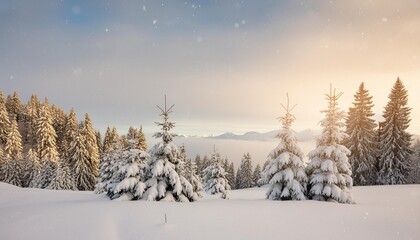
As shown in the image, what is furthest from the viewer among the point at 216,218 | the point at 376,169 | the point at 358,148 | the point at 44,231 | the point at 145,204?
the point at 376,169

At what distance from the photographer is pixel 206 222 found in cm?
967

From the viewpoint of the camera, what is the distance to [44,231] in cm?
888

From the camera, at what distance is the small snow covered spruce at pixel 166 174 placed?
16047mm

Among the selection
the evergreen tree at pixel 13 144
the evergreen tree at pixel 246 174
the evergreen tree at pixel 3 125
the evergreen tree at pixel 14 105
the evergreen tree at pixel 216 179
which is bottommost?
the evergreen tree at pixel 246 174

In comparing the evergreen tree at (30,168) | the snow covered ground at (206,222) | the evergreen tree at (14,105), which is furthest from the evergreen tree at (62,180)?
the evergreen tree at (14,105)

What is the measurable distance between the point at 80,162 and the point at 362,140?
51160mm

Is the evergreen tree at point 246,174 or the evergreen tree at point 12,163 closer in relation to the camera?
the evergreen tree at point 12,163

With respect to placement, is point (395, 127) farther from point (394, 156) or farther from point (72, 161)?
point (72, 161)

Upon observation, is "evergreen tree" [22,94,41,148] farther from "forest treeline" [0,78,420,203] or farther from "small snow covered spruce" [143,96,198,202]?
"small snow covered spruce" [143,96,198,202]

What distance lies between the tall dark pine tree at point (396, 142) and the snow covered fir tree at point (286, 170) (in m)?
23.1

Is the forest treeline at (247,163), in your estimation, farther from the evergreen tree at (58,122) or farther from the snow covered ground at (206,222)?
the evergreen tree at (58,122)

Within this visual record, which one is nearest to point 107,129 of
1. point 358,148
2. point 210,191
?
point 210,191

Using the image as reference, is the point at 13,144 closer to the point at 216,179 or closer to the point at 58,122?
→ the point at 58,122

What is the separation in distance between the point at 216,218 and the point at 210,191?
2554cm
